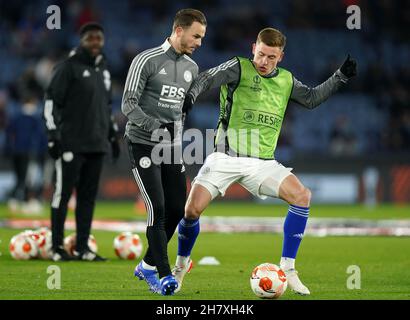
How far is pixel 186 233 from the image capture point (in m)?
9.48

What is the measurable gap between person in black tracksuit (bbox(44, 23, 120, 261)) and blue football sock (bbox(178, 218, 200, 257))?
8.82 feet

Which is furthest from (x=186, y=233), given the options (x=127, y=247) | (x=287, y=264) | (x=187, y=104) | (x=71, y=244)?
(x=71, y=244)

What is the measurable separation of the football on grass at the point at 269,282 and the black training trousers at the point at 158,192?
30.6 inches

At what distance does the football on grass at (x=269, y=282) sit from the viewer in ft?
28.3

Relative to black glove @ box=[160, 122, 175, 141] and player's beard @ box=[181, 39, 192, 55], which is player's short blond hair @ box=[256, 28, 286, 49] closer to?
player's beard @ box=[181, 39, 192, 55]

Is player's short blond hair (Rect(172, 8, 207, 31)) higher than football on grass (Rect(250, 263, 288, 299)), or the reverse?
player's short blond hair (Rect(172, 8, 207, 31))

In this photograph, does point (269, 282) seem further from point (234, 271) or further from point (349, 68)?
point (234, 271)

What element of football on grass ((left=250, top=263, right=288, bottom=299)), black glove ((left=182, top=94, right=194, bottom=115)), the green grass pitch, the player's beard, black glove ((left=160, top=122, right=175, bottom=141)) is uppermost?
the player's beard

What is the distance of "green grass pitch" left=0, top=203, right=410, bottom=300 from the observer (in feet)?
29.2

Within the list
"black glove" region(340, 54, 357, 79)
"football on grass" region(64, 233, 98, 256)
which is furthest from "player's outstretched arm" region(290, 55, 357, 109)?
"football on grass" region(64, 233, 98, 256)

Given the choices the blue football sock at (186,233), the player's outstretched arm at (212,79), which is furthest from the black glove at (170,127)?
the blue football sock at (186,233)

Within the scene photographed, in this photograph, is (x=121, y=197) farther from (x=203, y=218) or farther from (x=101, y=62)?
(x=101, y=62)

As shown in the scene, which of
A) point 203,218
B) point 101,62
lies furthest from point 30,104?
point 101,62

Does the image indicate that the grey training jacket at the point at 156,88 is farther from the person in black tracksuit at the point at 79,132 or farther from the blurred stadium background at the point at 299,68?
the blurred stadium background at the point at 299,68
